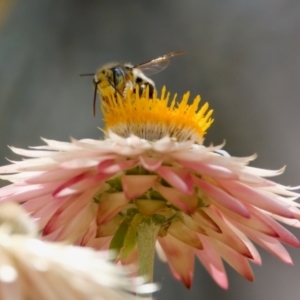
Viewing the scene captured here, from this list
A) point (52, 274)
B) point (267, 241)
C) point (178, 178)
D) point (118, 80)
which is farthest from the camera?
point (118, 80)

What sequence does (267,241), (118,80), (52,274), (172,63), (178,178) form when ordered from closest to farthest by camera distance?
(52,274)
(178,178)
(267,241)
(118,80)
(172,63)

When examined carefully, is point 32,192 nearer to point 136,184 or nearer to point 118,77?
point 136,184

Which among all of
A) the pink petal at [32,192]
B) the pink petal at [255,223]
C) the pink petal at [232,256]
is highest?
the pink petal at [255,223]

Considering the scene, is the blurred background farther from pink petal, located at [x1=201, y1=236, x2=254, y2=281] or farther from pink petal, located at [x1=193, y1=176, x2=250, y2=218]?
pink petal, located at [x1=193, y1=176, x2=250, y2=218]

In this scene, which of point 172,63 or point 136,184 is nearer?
point 136,184

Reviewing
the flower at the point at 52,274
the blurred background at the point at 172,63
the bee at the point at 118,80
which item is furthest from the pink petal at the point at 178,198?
the blurred background at the point at 172,63

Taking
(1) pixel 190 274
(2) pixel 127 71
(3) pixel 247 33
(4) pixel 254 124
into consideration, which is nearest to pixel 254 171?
(1) pixel 190 274

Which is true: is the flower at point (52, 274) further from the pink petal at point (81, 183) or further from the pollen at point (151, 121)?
the pollen at point (151, 121)

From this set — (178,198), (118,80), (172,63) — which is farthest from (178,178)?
(172,63)
